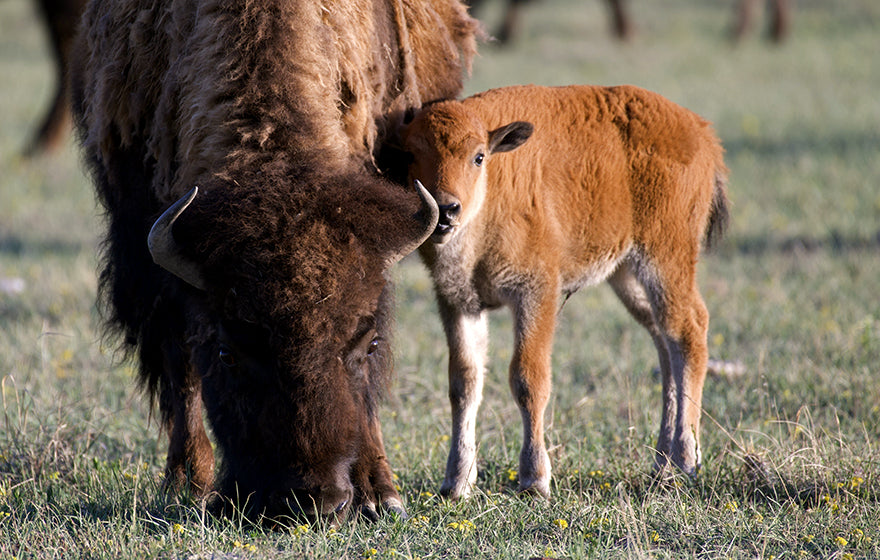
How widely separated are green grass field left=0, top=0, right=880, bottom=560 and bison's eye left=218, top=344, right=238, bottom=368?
64 centimetres

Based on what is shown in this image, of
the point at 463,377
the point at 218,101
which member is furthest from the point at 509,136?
the point at 218,101

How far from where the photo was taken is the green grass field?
12.4ft

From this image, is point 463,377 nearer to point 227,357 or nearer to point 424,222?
point 424,222

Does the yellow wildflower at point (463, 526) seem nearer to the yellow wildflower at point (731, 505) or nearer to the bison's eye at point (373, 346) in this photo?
the bison's eye at point (373, 346)

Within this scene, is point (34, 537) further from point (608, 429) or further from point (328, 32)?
point (608, 429)

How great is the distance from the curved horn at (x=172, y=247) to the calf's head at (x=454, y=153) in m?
1.04

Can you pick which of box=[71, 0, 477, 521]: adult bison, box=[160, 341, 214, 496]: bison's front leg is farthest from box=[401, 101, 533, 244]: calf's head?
box=[160, 341, 214, 496]: bison's front leg

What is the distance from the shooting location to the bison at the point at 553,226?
14.5ft

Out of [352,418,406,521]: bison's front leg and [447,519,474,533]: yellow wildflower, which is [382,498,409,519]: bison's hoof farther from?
[447,519,474,533]: yellow wildflower

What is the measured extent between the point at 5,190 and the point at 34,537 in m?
10.2

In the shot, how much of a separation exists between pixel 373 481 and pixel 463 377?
0.99m

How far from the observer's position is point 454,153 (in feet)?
14.0

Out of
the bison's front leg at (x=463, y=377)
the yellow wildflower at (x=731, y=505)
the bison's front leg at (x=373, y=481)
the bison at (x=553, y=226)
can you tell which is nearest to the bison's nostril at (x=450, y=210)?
the bison at (x=553, y=226)

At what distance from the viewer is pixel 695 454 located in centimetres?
468
